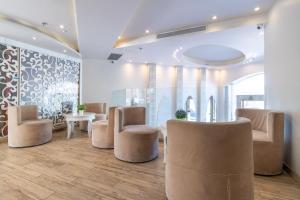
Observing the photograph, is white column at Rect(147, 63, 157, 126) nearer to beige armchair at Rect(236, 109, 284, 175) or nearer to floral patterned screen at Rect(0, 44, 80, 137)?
floral patterned screen at Rect(0, 44, 80, 137)

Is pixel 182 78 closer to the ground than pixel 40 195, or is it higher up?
higher up

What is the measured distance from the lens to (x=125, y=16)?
10.5 ft

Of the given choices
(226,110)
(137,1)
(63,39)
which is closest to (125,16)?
(137,1)

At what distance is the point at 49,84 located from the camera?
210 inches

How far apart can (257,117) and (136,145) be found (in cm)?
228

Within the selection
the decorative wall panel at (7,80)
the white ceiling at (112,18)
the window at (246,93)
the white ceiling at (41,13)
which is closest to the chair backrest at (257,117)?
the white ceiling at (112,18)

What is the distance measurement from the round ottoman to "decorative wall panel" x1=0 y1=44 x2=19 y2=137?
3.21m

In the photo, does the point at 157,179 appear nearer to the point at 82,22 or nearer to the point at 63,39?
the point at 82,22

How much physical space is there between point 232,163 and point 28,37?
16.3ft

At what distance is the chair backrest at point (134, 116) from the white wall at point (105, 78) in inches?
140

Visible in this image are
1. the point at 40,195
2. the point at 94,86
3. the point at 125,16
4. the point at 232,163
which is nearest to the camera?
the point at 232,163

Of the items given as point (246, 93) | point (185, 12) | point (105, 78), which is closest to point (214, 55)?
point (246, 93)

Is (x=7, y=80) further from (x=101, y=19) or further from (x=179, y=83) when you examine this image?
(x=179, y=83)

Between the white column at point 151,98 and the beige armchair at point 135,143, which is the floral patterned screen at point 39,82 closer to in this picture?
the white column at point 151,98
